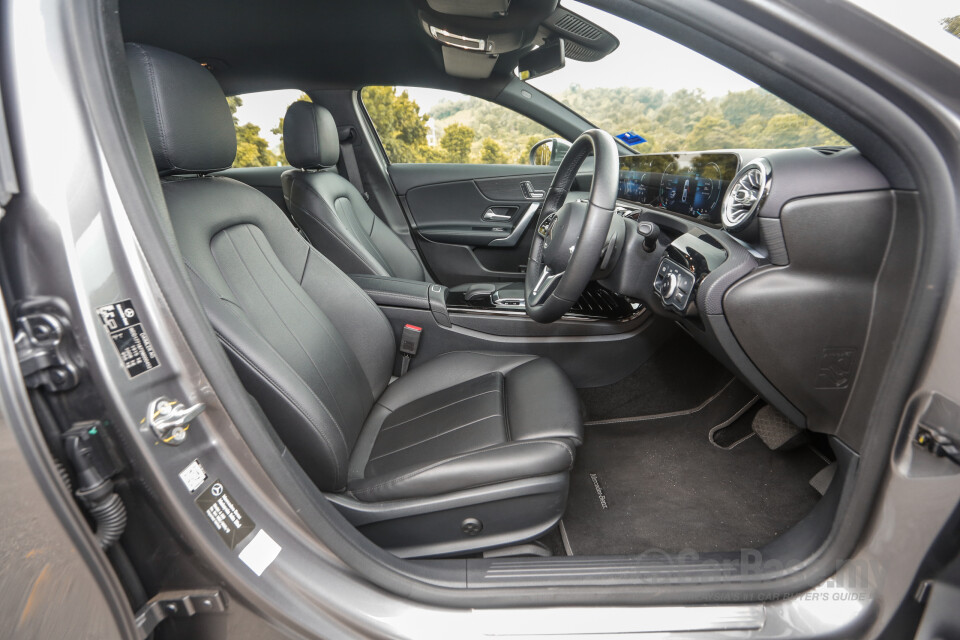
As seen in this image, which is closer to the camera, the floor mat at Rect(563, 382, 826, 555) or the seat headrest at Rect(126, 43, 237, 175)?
the seat headrest at Rect(126, 43, 237, 175)

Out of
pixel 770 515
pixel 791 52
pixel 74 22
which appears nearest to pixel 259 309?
pixel 74 22

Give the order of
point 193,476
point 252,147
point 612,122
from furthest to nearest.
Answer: point 252,147
point 612,122
point 193,476

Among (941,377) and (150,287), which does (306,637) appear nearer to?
(150,287)

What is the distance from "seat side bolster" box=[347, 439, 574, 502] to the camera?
107 centimetres

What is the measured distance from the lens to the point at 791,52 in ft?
2.27

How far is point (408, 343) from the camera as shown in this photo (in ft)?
5.68

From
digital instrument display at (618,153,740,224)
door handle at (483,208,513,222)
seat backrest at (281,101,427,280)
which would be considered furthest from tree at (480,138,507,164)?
digital instrument display at (618,153,740,224)

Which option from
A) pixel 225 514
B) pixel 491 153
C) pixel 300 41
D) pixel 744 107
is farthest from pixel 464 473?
pixel 300 41

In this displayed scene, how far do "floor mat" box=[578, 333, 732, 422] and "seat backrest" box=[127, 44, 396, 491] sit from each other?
817 mm

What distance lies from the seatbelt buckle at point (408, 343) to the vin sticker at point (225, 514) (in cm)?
101

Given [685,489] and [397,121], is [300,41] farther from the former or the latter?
[685,489]

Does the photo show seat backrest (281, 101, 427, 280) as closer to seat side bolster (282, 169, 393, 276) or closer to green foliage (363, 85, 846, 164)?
seat side bolster (282, 169, 393, 276)

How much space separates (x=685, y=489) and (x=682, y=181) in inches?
34.3

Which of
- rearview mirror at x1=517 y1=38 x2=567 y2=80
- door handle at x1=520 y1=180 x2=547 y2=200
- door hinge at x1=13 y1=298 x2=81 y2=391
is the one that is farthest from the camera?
door handle at x1=520 y1=180 x2=547 y2=200
